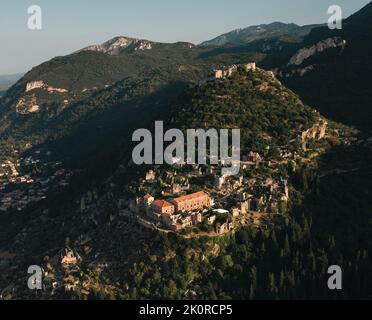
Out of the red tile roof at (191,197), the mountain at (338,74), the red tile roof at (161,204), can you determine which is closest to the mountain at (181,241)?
the red tile roof at (191,197)

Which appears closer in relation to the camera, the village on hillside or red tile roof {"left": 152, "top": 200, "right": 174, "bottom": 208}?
red tile roof {"left": 152, "top": 200, "right": 174, "bottom": 208}

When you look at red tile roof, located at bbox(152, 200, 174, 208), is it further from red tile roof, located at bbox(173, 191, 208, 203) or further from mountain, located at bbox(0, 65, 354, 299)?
mountain, located at bbox(0, 65, 354, 299)

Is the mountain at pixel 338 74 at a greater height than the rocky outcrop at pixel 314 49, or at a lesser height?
lesser

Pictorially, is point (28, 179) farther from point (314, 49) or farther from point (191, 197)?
point (314, 49)

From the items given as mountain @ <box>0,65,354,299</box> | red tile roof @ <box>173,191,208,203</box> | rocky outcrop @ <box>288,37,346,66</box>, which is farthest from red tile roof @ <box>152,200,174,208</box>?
rocky outcrop @ <box>288,37,346,66</box>

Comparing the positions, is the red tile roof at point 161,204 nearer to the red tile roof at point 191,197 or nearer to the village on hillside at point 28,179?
the red tile roof at point 191,197

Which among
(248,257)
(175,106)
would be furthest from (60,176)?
(248,257)

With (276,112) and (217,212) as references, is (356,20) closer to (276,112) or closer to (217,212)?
(276,112)

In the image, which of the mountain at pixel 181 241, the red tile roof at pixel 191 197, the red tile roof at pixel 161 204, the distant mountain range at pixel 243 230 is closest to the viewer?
the mountain at pixel 181 241
